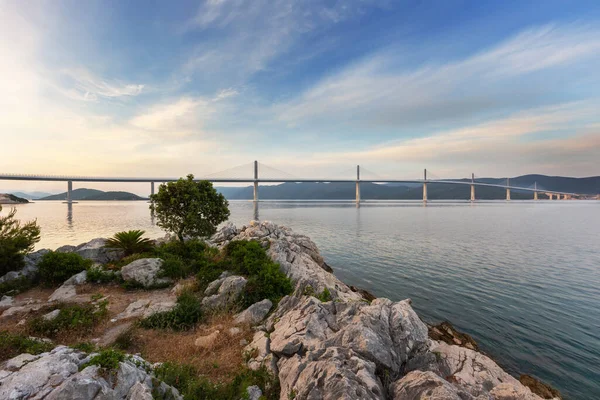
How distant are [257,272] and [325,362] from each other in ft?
24.9

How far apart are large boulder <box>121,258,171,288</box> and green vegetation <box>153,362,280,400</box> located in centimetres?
704

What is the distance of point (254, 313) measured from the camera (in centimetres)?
943

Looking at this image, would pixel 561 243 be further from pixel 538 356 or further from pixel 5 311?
pixel 5 311

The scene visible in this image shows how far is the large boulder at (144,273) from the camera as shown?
12.2 metres

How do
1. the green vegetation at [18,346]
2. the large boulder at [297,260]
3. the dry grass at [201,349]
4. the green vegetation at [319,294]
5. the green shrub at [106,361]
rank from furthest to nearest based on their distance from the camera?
the large boulder at [297,260]
the green vegetation at [319,294]
the dry grass at [201,349]
the green vegetation at [18,346]
the green shrub at [106,361]

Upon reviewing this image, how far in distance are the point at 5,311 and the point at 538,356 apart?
755 inches

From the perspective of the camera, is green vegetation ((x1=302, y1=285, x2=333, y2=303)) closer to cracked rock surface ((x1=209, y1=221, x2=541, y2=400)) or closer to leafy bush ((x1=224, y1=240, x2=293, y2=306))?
leafy bush ((x1=224, y1=240, x2=293, y2=306))

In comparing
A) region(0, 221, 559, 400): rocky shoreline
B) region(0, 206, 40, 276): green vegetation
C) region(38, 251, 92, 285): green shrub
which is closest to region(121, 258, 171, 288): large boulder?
region(0, 221, 559, 400): rocky shoreline

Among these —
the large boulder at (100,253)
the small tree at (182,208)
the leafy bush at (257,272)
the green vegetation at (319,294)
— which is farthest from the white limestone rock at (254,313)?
the large boulder at (100,253)

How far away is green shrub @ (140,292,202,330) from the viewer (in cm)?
876

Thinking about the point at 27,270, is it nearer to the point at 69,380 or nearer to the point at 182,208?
the point at 182,208

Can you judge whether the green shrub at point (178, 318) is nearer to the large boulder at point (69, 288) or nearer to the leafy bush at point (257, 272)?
the leafy bush at point (257, 272)

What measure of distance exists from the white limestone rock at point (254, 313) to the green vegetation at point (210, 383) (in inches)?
114

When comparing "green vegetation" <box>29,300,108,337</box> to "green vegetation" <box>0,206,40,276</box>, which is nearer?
"green vegetation" <box>29,300,108,337</box>
